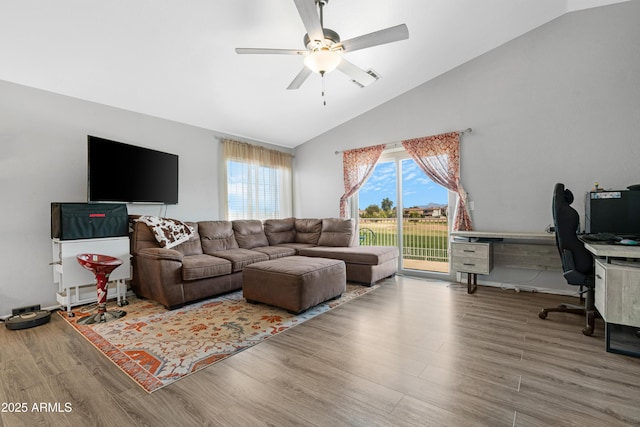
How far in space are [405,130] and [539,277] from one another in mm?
2813

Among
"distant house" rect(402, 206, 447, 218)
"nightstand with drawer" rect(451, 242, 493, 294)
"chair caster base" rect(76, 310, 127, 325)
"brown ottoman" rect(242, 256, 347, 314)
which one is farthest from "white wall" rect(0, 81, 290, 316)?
"nightstand with drawer" rect(451, 242, 493, 294)

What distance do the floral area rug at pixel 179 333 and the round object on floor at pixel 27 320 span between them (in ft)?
0.59

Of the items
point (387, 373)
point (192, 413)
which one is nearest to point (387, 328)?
point (387, 373)

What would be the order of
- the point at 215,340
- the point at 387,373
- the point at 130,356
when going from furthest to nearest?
the point at 215,340 < the point at 130,356 < the point at 387,373

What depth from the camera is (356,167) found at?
5.26 meters

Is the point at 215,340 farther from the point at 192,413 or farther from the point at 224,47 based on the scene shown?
the point at 224,47

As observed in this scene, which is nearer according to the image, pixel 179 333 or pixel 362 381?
pixel 362 381

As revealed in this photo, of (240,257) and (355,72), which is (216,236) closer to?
(240,257)

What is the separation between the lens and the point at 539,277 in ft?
12.1

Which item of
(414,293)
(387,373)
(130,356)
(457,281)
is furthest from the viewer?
(457,281)

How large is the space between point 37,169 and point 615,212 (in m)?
6.26

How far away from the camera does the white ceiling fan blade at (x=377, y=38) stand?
7.29 ft

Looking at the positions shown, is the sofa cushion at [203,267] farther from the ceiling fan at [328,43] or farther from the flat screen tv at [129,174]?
the ceiling fan at [328,43]

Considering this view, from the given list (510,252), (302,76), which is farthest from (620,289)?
(302,76)
